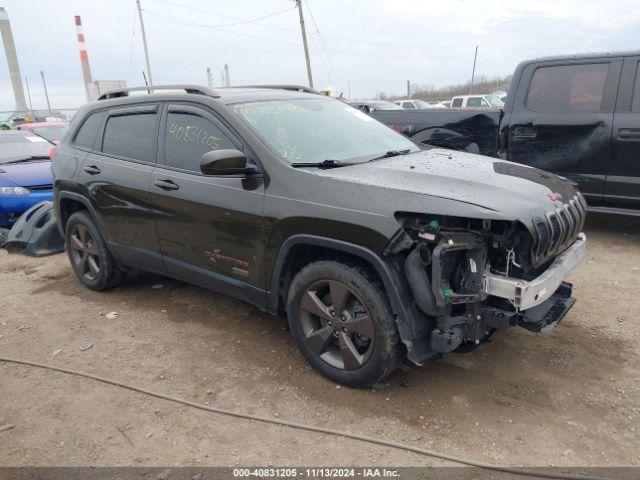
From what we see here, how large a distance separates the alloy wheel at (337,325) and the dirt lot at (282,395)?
21cm

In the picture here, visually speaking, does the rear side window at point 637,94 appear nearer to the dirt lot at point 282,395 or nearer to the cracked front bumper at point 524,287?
the dirt lot at point 282,395

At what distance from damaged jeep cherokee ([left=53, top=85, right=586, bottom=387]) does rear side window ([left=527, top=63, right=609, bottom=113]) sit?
2.62 meters

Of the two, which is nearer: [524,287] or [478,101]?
[524,287]

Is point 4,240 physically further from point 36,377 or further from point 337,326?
point 337,326

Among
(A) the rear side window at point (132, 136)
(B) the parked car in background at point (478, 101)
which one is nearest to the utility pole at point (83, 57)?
(B) the parked car in background at point (478, 101)

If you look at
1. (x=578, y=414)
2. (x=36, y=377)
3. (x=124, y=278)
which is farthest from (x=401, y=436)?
(x=124, y=278)

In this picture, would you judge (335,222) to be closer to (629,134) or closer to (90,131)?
(90,131)

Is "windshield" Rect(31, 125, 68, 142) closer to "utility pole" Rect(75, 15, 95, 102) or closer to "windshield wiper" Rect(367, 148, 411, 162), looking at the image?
"windshield wiper" Rect(367, 148, 411, 162)

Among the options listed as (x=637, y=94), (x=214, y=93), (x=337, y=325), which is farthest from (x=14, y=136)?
(x=637, y=94)

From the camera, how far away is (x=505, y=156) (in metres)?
6.24

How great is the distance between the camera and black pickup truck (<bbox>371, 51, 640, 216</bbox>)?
5.48 m

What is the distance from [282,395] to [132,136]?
2538mm

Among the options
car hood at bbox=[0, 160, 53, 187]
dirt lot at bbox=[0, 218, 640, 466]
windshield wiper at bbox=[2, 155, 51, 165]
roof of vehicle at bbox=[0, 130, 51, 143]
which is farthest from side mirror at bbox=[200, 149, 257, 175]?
roof of vehicle at bbox=[0, 130, 51, 143]

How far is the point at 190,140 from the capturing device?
12.5ft
